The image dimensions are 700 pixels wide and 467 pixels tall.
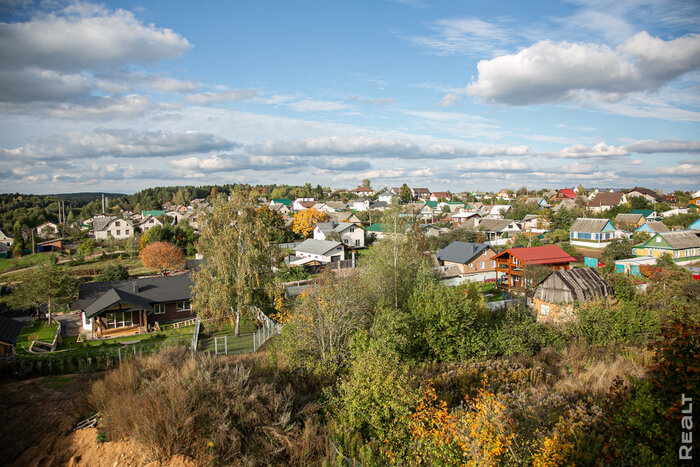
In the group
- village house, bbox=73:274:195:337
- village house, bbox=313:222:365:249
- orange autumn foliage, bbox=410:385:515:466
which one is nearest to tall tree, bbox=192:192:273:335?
village house, bbox=73:274:195:337

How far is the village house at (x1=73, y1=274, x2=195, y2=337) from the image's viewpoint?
2417 centimetres

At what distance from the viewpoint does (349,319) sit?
13.6 m

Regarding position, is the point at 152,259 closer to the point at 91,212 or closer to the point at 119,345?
the point at 119,345

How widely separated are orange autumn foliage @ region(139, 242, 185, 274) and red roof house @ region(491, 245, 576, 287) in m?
34.4

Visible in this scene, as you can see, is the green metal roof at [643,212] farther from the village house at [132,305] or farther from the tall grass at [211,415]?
the tall grass at [211,415]

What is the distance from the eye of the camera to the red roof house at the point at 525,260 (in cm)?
3294

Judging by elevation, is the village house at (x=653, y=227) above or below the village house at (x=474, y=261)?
above

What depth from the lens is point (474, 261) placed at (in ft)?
125

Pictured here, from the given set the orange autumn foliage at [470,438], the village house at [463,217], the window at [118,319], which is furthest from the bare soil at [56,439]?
the village house at [463,217]

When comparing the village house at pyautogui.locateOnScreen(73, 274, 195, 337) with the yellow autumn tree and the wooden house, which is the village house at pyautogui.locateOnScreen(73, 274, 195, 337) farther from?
the yellow autumn tree

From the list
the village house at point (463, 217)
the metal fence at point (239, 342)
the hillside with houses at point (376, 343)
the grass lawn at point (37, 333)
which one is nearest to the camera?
the hillside with houses at point (376, 343)

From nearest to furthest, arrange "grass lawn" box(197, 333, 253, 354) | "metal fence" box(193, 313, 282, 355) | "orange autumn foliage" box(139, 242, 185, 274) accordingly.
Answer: "metal fence" box(193, 313, 282, 355) < "grass lawn" box(197, 333, 253, 354) < "orange autumn foliage" box(139, 242, 185, 274)

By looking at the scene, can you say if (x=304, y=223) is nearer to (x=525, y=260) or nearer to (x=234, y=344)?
(x=525, y=260)

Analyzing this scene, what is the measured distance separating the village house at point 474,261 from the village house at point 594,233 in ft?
67.9
